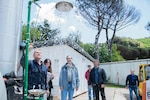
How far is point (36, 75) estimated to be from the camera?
4.27 meters

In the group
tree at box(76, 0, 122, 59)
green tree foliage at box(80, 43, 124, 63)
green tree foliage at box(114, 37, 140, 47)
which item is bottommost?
green tree foliage at box(80, 43, 124, 63)

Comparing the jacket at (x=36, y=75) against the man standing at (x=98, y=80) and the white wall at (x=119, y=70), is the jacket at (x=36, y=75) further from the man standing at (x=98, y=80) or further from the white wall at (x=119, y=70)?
the white wall at (x=119, y=70)

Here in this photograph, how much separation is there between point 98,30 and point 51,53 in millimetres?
17238

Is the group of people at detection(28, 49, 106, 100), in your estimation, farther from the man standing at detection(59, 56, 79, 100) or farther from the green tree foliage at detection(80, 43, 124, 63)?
the green tree foliage at detection(80, 43, 124, 63)

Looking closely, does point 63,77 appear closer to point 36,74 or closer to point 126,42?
point 36,74

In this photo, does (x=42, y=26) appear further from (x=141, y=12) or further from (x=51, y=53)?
(x=51, y=53)

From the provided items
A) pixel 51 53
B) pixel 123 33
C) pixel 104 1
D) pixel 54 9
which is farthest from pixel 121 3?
pixel 54 9

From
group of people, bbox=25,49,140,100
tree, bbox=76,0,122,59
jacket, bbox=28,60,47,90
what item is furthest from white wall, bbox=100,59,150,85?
jacket, bbox=28,60,47,90

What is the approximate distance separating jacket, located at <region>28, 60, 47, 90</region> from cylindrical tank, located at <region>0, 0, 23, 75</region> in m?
0.55

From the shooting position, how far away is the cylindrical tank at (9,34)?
4.36 metres

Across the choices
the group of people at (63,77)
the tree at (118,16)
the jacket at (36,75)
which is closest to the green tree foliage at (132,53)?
the tree at (118,16)

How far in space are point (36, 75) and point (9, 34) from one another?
1024 mm

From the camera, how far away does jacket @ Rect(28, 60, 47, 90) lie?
13.8 feet

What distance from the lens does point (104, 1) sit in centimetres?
2527
